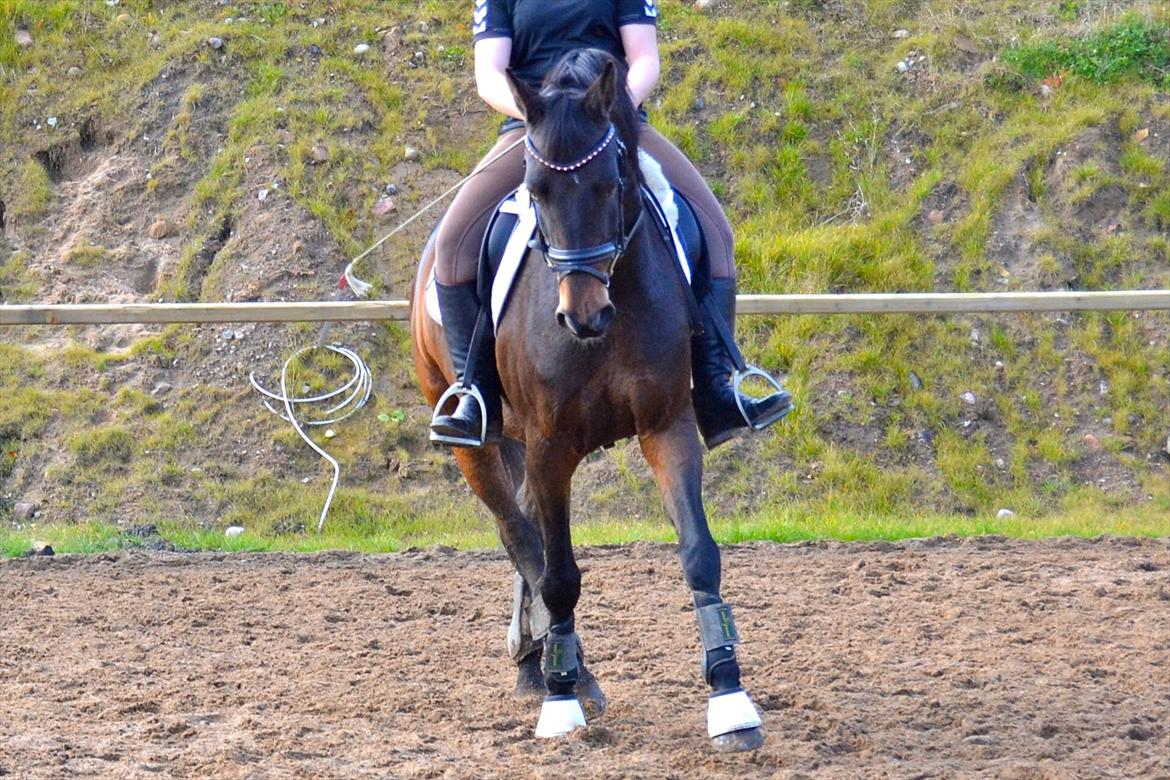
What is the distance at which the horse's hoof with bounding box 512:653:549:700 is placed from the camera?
215 inches

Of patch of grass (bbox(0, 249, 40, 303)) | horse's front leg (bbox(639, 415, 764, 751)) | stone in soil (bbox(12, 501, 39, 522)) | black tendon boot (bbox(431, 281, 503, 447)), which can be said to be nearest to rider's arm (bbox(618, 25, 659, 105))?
black tendon boot (bbox(431, 281, 503, 447))

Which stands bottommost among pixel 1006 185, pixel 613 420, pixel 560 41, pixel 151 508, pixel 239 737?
pixel 151 508

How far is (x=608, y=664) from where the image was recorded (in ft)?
19.2

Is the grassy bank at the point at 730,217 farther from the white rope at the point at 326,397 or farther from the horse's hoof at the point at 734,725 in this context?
the horse's hoof at the point at 734,725

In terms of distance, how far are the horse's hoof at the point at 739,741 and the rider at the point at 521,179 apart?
1.08 m

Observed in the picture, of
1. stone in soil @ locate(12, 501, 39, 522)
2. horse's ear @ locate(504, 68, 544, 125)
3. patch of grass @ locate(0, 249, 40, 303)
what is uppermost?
horse's ear @ locate(504, 68, 544, 125)

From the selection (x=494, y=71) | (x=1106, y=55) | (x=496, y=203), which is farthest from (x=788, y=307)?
(x=1106, y=55)

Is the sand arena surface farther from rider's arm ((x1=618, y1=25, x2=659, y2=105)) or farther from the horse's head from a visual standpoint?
rider's arm ((x1=618, y1=25, x2=659, y2=105))

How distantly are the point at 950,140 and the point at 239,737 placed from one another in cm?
918

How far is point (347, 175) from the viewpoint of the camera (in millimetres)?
11656

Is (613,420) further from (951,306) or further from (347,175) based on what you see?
(347,175)

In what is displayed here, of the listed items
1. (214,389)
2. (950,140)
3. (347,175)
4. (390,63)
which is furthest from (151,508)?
(950,140)

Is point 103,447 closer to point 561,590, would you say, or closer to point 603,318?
point 561,590

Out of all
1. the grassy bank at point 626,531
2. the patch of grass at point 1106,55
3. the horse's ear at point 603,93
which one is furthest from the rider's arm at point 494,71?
the patch of grass at point 1106,55
